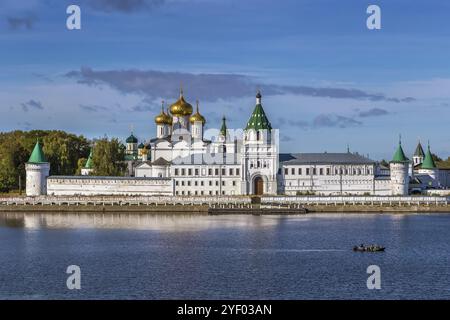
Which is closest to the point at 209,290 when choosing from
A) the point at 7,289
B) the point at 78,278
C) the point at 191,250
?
the point at 78,278

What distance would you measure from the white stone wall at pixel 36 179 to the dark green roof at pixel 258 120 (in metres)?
15.1

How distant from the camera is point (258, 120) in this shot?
66.2 metres

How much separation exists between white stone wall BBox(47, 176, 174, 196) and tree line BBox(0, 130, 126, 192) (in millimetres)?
4775

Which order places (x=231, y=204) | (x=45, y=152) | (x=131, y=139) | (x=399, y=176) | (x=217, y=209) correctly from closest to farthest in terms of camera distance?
(x=217, y=209), (x=231, y=204), (x=399, y=176), (x=45, y=152), (x=131, y=139)

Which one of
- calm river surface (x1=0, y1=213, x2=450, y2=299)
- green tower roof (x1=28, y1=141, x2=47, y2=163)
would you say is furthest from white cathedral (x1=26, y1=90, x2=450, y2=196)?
calm river surface (x1=0, y1=213, x2=450, y2=299)

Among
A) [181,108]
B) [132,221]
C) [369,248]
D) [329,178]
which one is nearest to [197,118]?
[181,108]

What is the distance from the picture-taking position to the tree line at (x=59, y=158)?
70.8 m

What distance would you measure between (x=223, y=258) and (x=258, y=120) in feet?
109

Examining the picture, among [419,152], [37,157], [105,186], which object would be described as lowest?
[105,186]
